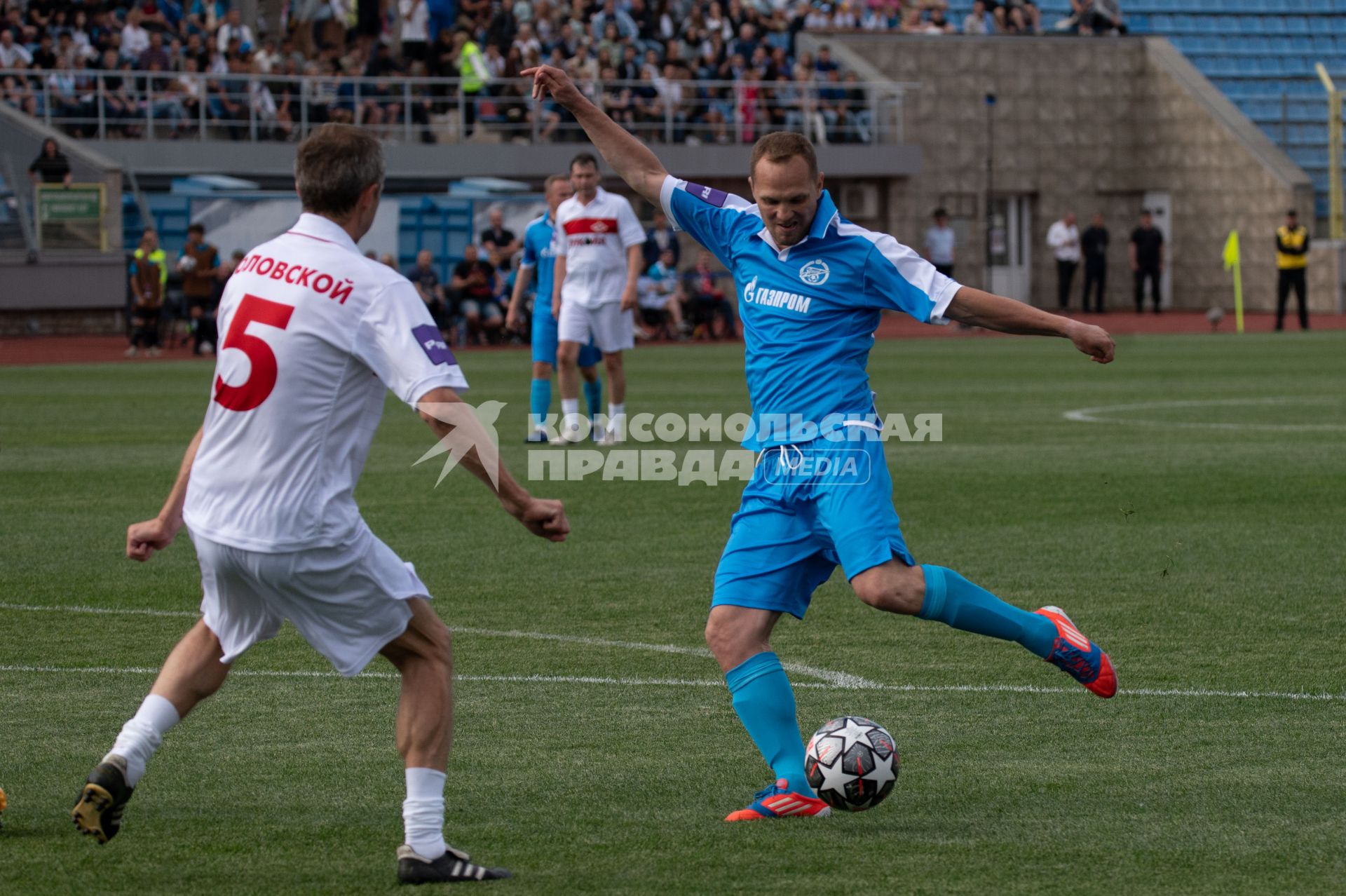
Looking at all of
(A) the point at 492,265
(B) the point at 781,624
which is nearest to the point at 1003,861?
(B) the point at 781,624

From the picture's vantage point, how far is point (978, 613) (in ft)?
17.9

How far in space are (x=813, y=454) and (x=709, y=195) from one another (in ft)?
3.34

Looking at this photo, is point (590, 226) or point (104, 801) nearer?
point (104, 801)

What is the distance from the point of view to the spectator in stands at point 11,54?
1265 inches

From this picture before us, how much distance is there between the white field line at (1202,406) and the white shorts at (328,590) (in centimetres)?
1314

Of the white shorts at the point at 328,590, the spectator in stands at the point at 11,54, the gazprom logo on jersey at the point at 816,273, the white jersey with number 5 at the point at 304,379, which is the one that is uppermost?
the spectator in stands at the point at 11,54

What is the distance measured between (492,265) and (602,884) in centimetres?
2723

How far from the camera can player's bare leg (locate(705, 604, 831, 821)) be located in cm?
507

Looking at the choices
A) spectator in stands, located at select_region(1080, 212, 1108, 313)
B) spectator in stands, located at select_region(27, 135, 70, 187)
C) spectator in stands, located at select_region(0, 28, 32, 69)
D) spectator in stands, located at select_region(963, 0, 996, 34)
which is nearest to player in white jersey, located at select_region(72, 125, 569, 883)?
spectator in stands, located at select_region(27, 135, 70, 187)

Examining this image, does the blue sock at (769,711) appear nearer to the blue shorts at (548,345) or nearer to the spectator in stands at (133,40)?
the blue shorts at (548,345)

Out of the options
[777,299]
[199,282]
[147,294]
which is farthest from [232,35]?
[777,299]

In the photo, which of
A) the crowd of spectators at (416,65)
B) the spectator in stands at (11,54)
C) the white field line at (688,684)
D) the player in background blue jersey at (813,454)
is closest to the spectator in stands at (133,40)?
the crowd of spectators at (416,65)

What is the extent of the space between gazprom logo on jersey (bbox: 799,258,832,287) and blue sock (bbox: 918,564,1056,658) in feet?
2.95

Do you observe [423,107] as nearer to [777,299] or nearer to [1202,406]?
[1202,406]
